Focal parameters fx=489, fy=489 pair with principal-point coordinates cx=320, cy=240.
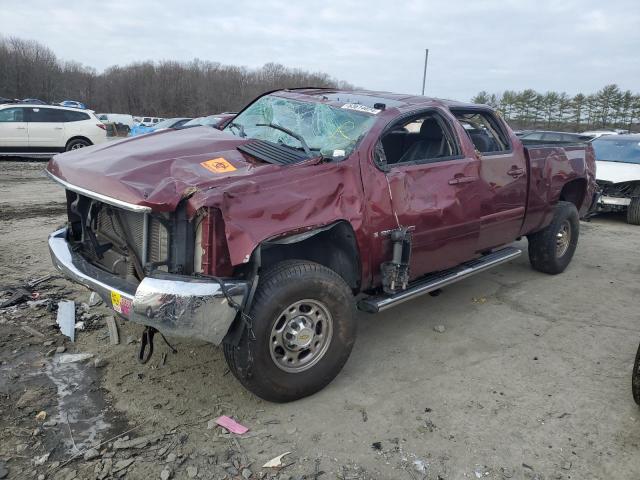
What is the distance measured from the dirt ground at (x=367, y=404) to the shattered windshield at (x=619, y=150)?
6061 millimetres

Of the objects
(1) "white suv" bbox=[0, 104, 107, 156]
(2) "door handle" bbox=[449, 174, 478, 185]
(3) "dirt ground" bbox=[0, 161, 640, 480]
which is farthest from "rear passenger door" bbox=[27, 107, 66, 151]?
(2) "door handle" bbox=[449, 174, 478, 185]

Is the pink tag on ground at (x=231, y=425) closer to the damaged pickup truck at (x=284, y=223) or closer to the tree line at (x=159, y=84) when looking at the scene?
the damaged pickup truck at (x=284, y=223)

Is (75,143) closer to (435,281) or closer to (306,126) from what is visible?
(306,126)

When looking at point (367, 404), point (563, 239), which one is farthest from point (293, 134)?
point (563, 239)

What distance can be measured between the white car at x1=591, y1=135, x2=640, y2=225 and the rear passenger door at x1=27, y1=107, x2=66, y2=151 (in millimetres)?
14270

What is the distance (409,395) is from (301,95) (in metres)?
2.71

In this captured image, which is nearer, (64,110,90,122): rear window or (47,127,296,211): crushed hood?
(47,127,296,211): crushed hood

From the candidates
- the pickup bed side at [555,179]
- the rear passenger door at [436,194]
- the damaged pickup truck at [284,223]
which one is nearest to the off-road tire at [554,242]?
the pickup bed side at [555,179]

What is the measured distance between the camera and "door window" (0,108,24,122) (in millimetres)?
13958

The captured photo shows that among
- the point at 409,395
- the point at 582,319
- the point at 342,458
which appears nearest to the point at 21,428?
the point at 342,458

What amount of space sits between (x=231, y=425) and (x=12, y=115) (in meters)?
14.7

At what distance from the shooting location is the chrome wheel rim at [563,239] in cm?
582

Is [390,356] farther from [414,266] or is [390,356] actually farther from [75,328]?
[75,328]

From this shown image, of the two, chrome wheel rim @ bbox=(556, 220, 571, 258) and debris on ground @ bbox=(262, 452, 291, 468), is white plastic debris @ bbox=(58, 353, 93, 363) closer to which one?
Result: debris on ground @ bbox=(262, 452, 291, 468)
